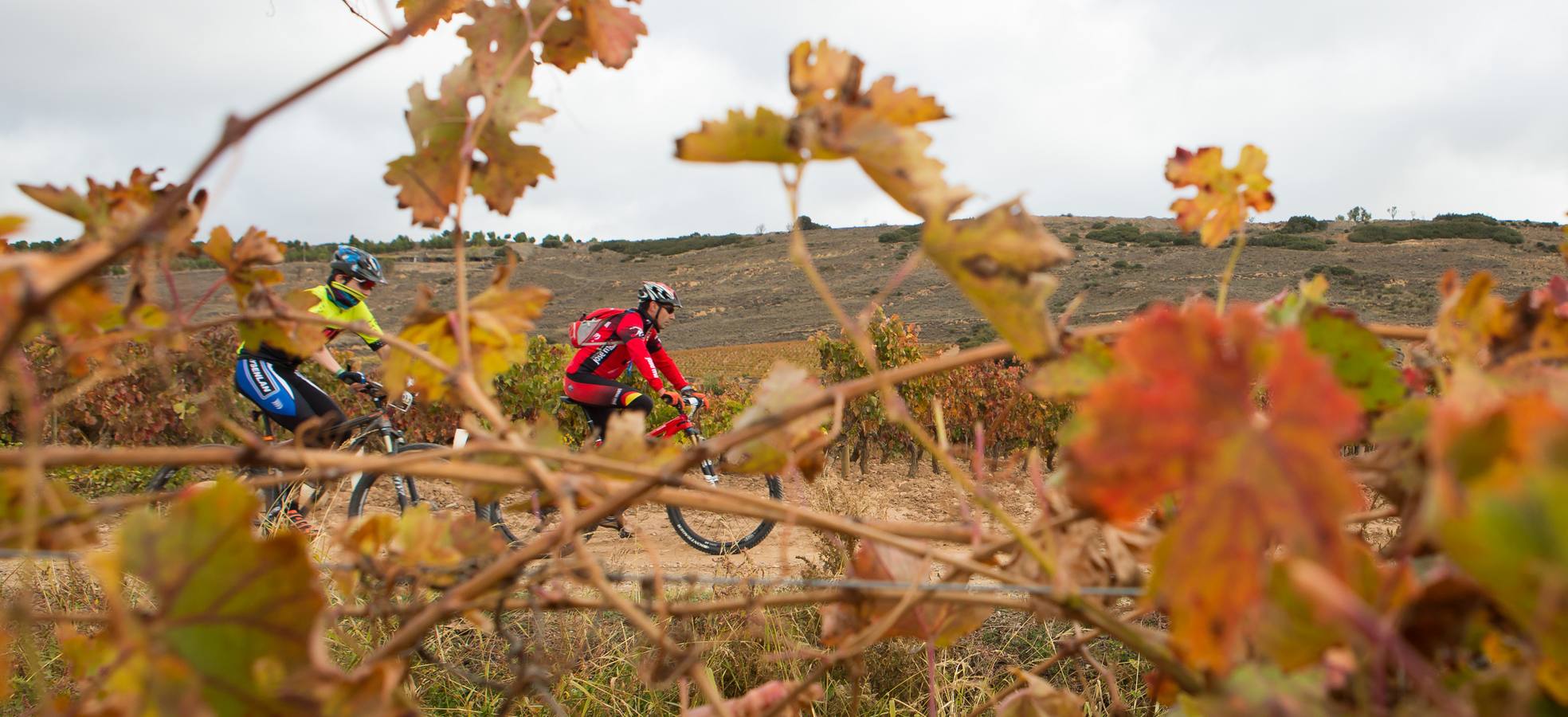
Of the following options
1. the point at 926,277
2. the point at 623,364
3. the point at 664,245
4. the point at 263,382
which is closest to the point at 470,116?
the point at 263,382

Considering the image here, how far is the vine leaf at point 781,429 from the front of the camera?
2.70 ft

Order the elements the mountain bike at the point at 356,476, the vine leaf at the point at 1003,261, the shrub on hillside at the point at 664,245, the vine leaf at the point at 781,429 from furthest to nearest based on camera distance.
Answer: the shrub on hillside at the point at 664,245 → the mountain bike at the point at 356,476 → the vine leaf at the point at 781,429 → the vine leaf at the point at 1003,261

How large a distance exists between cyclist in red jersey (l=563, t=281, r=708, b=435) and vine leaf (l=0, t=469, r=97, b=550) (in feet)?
17.1

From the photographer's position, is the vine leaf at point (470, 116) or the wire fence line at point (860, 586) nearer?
the wire fence line at point (860, 586)

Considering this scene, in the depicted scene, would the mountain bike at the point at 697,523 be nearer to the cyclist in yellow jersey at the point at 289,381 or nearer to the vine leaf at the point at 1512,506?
the cyclist in yellow jersey at the point at 289,381

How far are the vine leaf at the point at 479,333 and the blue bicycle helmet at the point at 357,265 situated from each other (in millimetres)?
5173

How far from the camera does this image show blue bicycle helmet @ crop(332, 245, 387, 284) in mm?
5715

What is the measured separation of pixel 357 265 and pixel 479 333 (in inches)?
214

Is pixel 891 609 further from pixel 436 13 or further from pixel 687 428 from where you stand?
pixel 687 428

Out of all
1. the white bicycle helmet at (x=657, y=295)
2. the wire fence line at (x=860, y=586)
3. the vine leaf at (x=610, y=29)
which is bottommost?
the white bicycle helmet at (x=657, y=295)

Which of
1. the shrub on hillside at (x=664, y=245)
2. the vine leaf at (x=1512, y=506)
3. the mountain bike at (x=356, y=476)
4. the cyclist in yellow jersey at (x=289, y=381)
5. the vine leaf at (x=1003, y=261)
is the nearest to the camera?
the vine leaf at (x=1512, y=506)

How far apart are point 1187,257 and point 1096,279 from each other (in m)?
4.85

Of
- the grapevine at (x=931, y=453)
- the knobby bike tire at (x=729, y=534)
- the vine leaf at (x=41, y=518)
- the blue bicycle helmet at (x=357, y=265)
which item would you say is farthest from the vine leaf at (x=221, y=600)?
the blue bicycle helmet at (x=357, y=265)

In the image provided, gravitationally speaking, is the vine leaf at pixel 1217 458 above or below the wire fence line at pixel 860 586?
above
